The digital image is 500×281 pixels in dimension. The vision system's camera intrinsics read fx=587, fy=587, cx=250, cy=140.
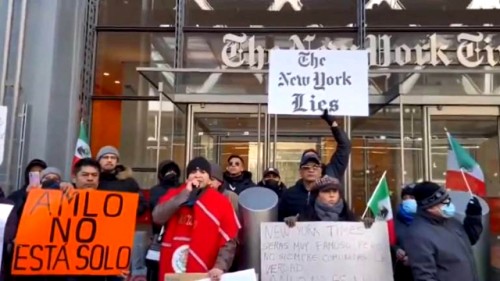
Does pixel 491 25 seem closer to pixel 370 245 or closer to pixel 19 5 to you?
pixel 370 245

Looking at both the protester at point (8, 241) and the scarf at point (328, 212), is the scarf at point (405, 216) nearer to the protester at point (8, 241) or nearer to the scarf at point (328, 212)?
the scarf at point (328, 212)

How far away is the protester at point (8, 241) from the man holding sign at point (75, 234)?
0.22ft

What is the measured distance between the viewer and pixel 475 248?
5.87 metres

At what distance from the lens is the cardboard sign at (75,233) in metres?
4.56

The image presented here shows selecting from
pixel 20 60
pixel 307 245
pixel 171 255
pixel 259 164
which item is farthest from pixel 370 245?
pixel 20 60

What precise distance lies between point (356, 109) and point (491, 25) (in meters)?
4.82

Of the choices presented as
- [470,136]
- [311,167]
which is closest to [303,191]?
[311,167]

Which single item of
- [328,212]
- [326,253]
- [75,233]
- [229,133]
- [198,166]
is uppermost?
[229,133]

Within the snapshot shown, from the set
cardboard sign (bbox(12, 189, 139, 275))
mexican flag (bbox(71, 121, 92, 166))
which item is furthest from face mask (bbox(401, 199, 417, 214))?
mexican flag (bbox(71, 121, 92, 166))

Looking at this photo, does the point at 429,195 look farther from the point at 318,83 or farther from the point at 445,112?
the point at 445,112

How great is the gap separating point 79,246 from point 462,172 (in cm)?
371

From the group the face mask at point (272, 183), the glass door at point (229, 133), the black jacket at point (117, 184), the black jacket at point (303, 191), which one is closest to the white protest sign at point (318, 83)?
the black jacket at point (303, 191)

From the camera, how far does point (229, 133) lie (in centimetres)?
980

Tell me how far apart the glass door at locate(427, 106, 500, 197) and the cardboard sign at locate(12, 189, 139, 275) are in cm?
602
